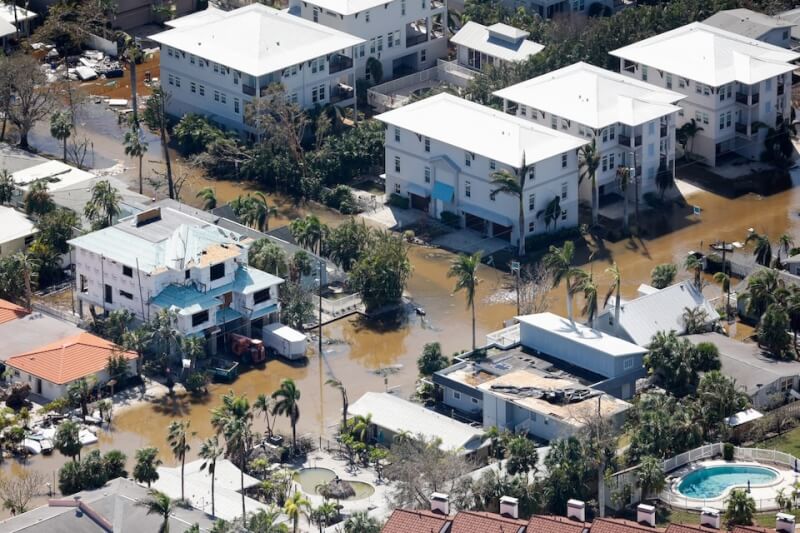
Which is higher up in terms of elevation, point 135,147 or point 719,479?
point 135,147

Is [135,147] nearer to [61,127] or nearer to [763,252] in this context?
[61,127]

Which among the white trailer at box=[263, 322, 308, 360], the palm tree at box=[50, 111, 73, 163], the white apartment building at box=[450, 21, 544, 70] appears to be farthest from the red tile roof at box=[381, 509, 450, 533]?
the white apartment building at box=[450, 21, 544, 70]

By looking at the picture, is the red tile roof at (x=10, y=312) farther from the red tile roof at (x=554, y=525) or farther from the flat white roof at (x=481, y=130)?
the red tile roof at (x=554, y=525)

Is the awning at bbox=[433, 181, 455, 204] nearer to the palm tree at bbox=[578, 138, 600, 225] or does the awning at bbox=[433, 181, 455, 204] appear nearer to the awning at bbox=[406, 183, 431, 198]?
the awning at bbox=[406, 183, 431, 198]

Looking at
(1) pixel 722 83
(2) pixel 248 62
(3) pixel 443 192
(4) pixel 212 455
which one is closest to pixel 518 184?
(3) pixel 443 192

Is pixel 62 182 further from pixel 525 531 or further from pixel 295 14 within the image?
pixel 525 531

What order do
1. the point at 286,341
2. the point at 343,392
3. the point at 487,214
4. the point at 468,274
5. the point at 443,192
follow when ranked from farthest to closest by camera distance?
the point at 443,192 < the point at 487,214 < the point at 286,341 < the point at 468,274 < the point at 343,392

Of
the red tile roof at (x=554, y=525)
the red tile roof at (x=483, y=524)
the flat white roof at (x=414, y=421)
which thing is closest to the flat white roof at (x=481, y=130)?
the flat white roof at (x=414, y=421)
